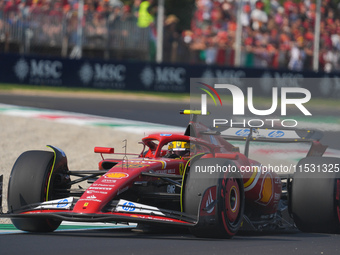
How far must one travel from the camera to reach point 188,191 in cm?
598

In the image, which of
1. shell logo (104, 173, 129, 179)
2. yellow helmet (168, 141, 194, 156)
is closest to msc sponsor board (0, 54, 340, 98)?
yellow helmet (168, 141, 194, 156)

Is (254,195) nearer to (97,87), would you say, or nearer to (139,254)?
(139,254)

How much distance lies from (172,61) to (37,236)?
61.0 ft

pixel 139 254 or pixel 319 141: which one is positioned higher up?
pixel 319 141

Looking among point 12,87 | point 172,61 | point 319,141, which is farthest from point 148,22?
point 319,141

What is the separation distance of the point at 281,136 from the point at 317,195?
93 centimetres

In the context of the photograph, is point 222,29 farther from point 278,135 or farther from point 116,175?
point 116,175

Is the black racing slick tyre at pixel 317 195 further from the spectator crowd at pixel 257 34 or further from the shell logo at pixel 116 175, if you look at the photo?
the spectator crowd at pixel 257 34

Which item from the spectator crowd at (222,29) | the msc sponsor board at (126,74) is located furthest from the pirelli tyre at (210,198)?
the spectator crowd at (222,29)

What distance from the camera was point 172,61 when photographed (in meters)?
24.5

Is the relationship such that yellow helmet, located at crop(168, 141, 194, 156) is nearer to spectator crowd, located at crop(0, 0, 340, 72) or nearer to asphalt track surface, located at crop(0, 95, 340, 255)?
asphalt track surface, located at crop(0, 95, 340, 255)

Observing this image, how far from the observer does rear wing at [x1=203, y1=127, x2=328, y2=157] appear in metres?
7.26

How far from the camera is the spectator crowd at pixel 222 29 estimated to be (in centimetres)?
2283

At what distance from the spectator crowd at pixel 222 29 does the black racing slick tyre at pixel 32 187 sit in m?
16.1
